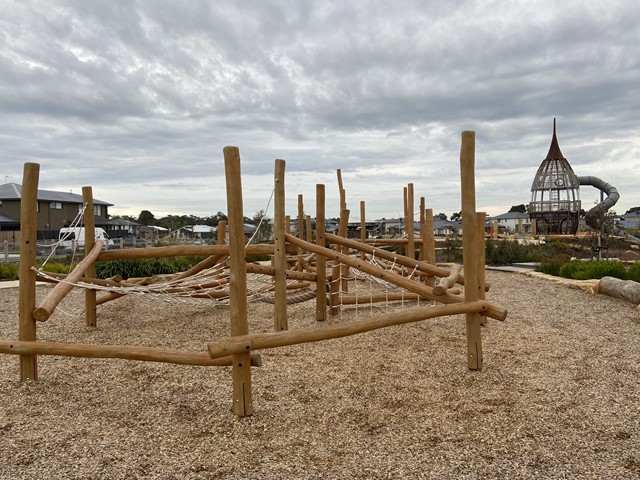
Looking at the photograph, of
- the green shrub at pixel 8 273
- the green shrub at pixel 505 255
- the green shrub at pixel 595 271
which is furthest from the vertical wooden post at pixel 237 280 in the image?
the green shrub at pixel 505 255

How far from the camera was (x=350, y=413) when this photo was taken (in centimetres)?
325

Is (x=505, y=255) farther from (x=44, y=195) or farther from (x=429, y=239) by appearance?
(x=44, y=195)

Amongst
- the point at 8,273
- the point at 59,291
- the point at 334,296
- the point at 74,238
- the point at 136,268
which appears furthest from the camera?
the point at 8,273

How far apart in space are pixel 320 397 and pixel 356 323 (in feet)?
1.93

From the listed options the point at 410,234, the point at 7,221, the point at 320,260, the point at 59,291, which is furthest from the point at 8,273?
the point at 7,221

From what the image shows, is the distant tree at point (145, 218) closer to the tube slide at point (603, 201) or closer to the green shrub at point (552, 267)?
the tube slide at point (603, 201)

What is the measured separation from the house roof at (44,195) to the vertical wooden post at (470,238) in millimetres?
32324

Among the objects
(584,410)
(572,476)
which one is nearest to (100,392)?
(572,476)

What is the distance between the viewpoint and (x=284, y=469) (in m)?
2.53

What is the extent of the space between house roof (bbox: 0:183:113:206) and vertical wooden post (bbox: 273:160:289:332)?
30.6 meters

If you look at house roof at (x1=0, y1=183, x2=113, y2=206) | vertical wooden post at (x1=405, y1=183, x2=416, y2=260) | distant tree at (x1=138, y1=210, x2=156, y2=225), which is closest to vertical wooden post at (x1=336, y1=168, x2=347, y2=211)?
vertical wooden post at (x1=405, y1=183, x2=416, y2=260)

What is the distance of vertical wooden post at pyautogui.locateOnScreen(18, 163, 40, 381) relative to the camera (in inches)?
148

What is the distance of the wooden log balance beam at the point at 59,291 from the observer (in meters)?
3.55

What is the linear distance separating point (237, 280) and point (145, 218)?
64568 millimetres
